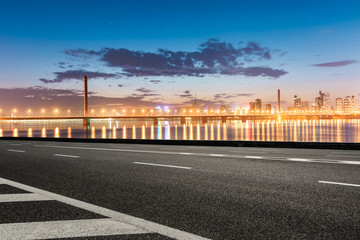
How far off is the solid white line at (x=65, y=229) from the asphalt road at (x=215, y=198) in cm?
18

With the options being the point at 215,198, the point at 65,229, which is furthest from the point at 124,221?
the point at 215,198

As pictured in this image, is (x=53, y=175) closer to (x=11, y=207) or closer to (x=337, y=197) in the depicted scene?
(x=11, y=207)

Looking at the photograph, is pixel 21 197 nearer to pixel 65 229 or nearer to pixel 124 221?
pixel 65 229

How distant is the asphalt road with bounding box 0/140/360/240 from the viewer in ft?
13.5

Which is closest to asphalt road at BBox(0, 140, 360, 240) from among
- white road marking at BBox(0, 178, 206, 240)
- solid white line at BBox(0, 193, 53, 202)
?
white road marking at BBox(0, 178, 206, 240)

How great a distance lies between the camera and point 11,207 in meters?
5.25

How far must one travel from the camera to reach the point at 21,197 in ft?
19.6

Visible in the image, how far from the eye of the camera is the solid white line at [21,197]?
18.9ft

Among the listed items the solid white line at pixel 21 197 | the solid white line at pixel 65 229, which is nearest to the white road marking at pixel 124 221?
the solid white line at pixel 65 229

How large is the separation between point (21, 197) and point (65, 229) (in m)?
2.48

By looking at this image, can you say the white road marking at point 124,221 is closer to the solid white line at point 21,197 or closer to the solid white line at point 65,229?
the solid white line at point 65,229

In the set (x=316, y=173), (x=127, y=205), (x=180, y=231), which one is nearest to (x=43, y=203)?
(x=127, y=205)

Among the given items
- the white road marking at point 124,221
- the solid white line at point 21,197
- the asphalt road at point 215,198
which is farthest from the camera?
the solid white line at point 21,197

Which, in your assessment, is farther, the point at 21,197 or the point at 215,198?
the point at 21,197
